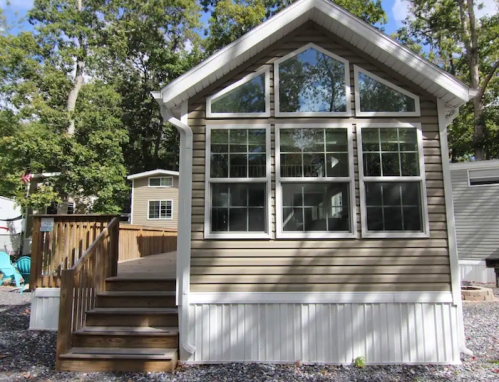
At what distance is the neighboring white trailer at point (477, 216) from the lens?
34.5 feet

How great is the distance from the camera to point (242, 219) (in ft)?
14.5

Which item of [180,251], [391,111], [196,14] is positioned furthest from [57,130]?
[391,111]

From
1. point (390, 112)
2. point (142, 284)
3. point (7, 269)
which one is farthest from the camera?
point (7, 269)

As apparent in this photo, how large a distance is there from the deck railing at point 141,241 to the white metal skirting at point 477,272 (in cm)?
961

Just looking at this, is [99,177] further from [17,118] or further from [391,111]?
[391,111]

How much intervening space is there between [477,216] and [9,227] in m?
17.7

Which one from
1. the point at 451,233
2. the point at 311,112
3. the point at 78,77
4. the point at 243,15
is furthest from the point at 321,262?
the point at 78,77

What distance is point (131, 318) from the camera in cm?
443

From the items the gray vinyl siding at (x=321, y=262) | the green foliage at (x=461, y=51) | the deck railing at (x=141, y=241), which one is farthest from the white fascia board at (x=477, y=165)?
the deck railing at (x=141, y=241)

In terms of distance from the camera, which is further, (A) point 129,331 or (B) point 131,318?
(B) point 131,318

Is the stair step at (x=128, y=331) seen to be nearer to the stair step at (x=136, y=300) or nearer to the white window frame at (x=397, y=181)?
the stair step at (x=136, y=300)

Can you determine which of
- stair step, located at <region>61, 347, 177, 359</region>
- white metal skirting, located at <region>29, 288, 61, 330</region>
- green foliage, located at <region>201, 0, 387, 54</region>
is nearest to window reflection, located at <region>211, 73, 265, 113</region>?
stair step, located at <region>61, 347, 177, 359</region>

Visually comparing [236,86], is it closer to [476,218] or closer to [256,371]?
[256,371]

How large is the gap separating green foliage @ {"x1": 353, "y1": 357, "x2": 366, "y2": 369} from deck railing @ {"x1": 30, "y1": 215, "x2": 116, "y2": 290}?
154 inches
